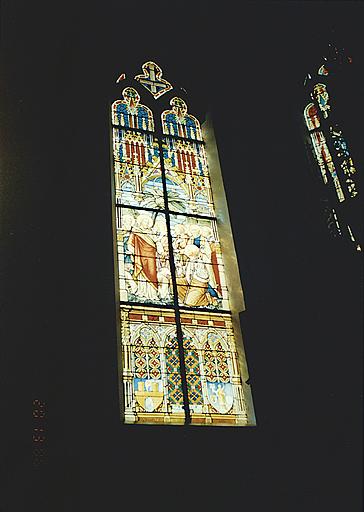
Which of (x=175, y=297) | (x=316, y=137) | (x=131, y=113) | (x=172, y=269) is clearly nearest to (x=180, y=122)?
(x=131, y=113)

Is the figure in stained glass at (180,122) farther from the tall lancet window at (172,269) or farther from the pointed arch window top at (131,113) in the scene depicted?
the pointed arch window top at (131,113)

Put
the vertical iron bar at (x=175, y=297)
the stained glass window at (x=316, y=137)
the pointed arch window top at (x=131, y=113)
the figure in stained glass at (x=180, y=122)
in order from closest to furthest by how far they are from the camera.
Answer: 1. the vertical iron bar at (x=175, y=297)
2. the stained glass window at (x=316, y=137)
3. the pointed arch window top at (x=131, y=113)
4. the figure in stained glass at (x=180, y=122)

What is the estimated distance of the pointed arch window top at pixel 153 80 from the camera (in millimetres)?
7098

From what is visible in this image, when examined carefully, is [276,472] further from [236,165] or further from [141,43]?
[141,43]

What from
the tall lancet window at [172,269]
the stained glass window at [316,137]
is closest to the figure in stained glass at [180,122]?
the tall lancet window at [172,269]

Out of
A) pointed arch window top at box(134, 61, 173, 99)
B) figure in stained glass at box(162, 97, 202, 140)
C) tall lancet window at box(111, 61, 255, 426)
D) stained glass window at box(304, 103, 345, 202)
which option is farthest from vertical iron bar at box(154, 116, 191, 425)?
stained glass window at box(304, 103, 345, 202)

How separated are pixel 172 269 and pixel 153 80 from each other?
2.61 m

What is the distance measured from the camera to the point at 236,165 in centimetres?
650

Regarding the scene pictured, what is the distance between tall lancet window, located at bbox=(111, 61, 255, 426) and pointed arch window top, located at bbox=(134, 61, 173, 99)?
0.04ft

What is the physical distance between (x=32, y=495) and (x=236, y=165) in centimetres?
390

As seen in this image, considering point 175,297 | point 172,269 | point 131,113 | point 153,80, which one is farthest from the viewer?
point 153,80

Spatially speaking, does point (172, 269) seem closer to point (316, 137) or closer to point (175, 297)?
point (175, 297)

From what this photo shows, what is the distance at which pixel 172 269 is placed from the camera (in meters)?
5.83

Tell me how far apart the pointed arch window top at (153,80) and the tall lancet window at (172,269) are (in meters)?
0.01
